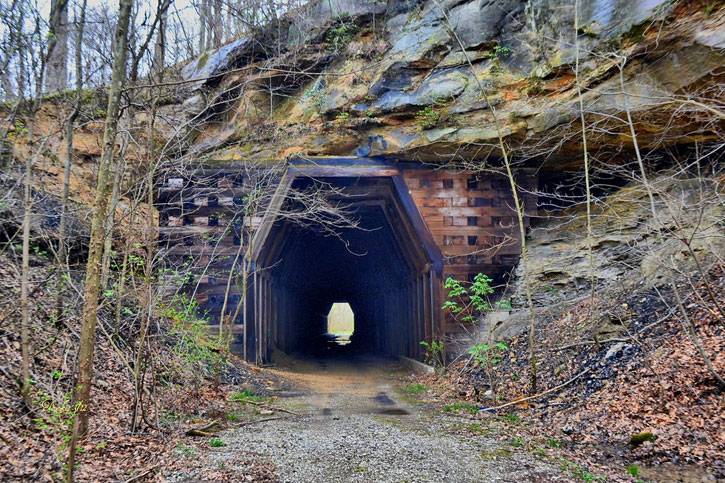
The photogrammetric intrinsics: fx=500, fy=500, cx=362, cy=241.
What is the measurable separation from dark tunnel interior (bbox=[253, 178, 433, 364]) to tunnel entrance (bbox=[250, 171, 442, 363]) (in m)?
0.03

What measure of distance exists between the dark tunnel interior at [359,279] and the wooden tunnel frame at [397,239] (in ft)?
0.18

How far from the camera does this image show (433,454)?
5211mm

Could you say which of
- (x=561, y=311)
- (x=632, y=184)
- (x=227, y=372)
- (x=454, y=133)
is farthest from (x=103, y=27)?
(x=632, y=184)

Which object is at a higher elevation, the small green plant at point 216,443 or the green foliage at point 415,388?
the small green plant at point 216,443

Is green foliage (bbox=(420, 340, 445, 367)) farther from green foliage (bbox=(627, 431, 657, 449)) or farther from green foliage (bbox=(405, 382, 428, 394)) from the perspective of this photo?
green foliage (bbox=(627, 431, 657, 449))

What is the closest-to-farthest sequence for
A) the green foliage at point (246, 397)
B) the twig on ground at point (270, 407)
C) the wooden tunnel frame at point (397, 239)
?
the twig on ground at point (270, 407)
the green foliage at point (246, 397)
the wooden tunnel frame at point (397, 239)

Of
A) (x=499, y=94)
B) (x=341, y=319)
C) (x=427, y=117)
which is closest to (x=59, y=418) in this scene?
(x=427, y=117)

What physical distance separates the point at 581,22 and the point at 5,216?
11.3 m

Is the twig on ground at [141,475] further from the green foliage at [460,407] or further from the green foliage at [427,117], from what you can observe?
the green foliage at [427,117]

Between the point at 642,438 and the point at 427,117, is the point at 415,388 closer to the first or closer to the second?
the point at 642,438

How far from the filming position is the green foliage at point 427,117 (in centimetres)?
1110

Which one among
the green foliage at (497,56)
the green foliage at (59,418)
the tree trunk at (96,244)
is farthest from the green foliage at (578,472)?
the green foliage at (497,56)

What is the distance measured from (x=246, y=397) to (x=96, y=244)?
465cm

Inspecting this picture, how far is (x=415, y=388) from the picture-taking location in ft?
32.9
